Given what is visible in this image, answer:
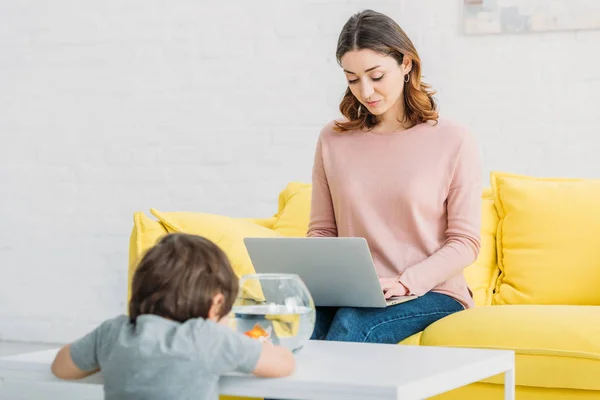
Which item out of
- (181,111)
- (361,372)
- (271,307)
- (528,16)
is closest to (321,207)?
(271,307)

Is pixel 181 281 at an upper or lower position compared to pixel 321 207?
upper

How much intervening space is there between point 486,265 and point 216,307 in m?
1.47

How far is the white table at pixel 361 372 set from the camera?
4.57ft

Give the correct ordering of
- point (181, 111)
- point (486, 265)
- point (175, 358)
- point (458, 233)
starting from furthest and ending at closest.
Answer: point (181, 111)
point (486, 265)
point (458, 233)
point (175, 358)

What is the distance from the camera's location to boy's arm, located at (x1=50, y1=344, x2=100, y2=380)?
1.52 m

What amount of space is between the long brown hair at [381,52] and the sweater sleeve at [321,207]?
0.41ft

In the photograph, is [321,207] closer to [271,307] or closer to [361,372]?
[271,307]

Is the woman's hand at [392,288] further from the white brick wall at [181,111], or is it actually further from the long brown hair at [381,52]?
the white brick wall at [181,111]

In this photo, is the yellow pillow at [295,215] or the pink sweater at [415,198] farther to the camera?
the yellow pillow at [295,215]

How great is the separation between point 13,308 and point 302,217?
195 centimetres

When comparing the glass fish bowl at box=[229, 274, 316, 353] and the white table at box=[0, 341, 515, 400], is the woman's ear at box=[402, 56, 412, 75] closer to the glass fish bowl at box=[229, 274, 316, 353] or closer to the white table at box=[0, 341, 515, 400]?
the white table at box=[0, 341, 515, 400]

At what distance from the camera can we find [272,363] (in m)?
1.45

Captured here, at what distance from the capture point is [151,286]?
1.45 meters

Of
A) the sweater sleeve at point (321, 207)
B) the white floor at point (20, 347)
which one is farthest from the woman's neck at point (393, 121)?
the white floor at point (20, 347)
